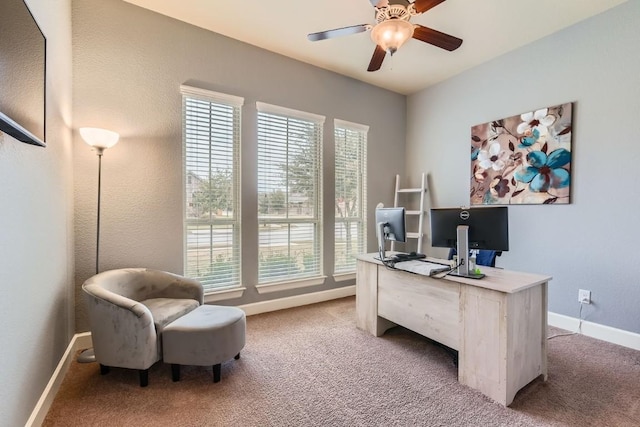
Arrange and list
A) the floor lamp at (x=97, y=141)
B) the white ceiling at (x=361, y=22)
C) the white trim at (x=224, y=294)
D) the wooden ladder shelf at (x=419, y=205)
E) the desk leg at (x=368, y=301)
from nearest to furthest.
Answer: the floor lamp at (x=97, y=141), the white ceiling at (x=361, y=22), the desk leg at (x=368, y=301), the white trim at (x=224, y=294), the wooden ladder shelf at (x=419, y=205)

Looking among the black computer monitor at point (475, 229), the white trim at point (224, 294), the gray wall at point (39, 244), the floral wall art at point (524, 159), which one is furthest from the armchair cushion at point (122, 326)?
the floral wall art at point (524, 159)

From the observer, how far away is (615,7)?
8.28 ft

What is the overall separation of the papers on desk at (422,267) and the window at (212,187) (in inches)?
70.2

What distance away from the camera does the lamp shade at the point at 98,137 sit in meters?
2.12

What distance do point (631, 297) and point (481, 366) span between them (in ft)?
5.91

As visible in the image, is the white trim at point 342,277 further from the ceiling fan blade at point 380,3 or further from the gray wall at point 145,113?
the ceiling fan blade at point 380,3

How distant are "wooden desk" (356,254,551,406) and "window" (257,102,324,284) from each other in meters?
1.53

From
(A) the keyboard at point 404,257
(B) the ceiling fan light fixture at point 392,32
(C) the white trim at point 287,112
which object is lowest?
(A) the keyboard at point 404,257

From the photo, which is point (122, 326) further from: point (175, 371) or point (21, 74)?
point (21, 74)

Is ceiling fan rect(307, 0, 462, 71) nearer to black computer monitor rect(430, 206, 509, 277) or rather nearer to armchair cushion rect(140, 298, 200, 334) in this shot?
black computer monitor rect(430, 206, 509, 277)

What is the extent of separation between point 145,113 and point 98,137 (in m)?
0.62

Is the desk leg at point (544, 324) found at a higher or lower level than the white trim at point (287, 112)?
lower

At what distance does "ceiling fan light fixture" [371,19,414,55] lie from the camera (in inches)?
78.8

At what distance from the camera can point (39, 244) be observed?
1655 mm
